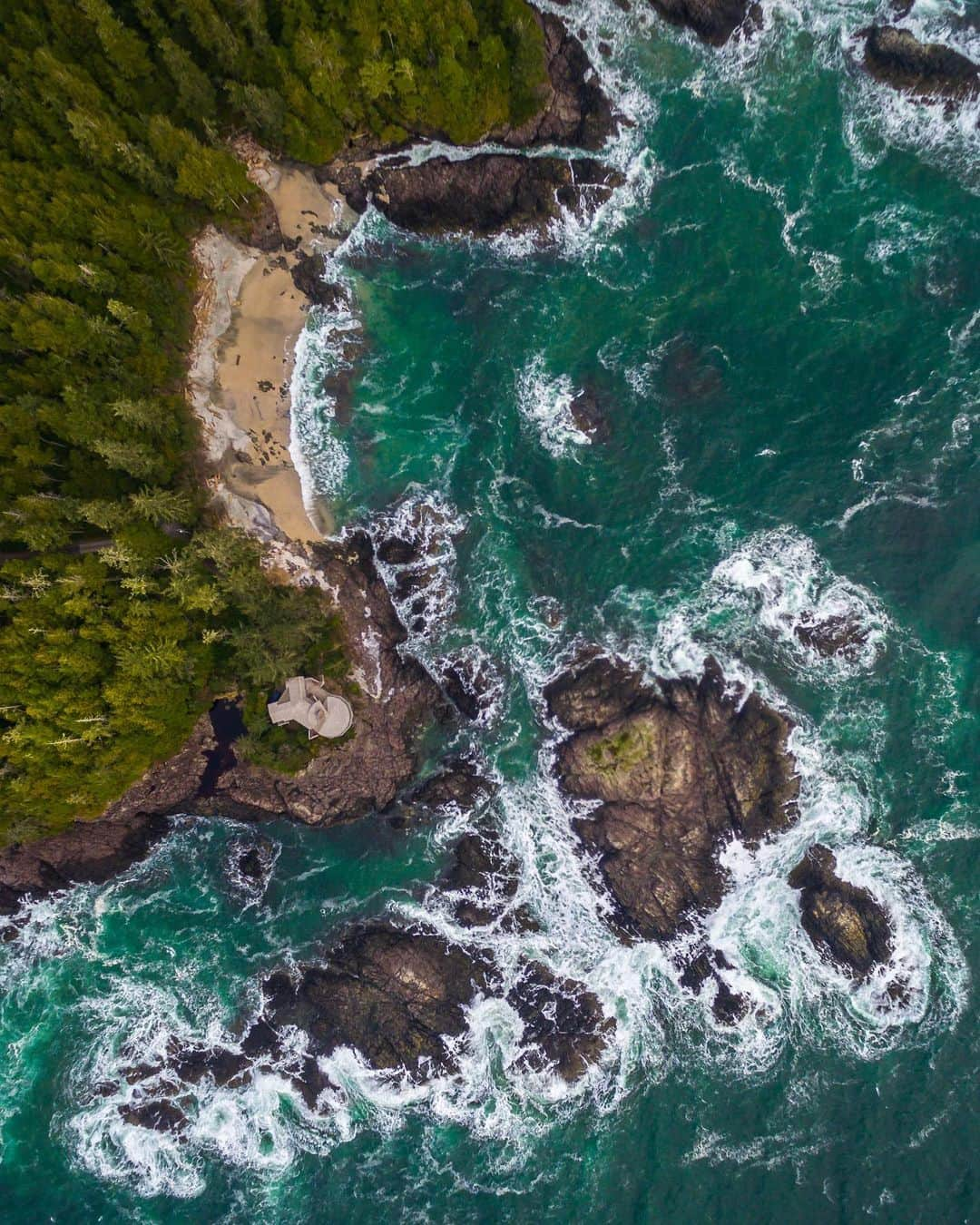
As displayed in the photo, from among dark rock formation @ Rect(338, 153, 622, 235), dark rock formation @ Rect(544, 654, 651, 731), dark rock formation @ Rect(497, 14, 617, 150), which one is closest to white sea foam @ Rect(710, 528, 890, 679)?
dark rock formation @ Rect(544, 654, 651, 731)

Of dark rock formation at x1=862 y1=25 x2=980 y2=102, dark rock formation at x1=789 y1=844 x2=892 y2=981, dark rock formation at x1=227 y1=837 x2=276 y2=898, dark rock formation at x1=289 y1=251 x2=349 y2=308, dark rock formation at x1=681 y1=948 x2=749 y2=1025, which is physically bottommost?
dark rock formation at x1=681 y1=948 x2=749 y2=1025

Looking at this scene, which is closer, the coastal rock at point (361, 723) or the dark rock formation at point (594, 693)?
the dark rock formation at point (594, 693)

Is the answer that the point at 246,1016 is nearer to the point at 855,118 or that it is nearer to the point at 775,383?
the point at 775,383

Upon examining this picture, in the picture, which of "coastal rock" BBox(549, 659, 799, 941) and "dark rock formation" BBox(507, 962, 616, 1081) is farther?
"dark rock formation" BBox(507, 962, 616, 1081)

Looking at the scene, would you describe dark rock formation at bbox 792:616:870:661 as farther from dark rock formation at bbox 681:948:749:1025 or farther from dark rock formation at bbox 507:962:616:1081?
dark rock formation at bbox 507:962:616:1081

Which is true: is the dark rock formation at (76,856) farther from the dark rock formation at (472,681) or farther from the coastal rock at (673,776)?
the coastal rock at (673,776)

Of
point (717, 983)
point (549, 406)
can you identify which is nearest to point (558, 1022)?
point (717, 983)

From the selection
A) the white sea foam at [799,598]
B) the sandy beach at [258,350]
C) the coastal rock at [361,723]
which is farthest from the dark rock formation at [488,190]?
the white sea foam at [799,598]
